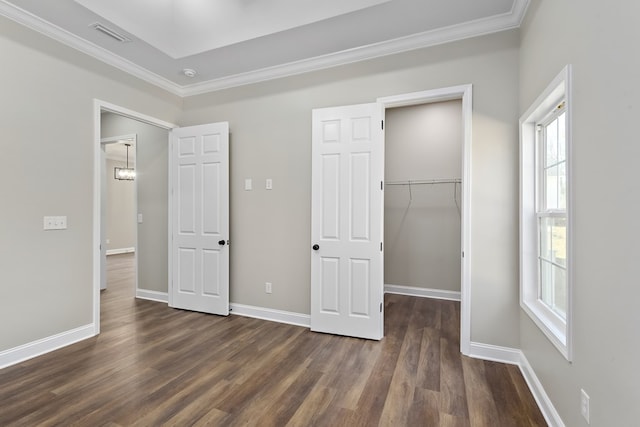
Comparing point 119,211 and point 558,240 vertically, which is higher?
point 119,211

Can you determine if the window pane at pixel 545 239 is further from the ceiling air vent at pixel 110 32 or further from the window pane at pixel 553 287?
the ceiling air vent at pixel 110 32

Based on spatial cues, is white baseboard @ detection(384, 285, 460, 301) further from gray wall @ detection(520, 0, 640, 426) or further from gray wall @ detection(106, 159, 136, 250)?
gray wall @ detection(106, 159, 136, 250)

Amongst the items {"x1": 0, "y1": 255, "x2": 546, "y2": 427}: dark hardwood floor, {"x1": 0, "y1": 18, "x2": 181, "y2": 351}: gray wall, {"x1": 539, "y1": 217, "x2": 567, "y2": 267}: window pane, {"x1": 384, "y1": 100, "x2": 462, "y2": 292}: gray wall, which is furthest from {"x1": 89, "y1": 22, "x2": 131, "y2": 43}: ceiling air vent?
{"x1": 539, "y1": 217, "x2": 567, "y2": 267}: window pane

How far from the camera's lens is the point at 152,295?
4371 millimetres

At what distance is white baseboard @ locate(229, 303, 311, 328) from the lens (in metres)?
3.42

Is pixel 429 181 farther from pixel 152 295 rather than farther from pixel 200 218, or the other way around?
pixel 152 295

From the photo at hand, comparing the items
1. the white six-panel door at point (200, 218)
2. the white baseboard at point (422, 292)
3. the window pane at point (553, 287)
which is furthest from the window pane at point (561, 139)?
the white six-panel door at point (200, 218)

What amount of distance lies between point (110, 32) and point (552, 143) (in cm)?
382

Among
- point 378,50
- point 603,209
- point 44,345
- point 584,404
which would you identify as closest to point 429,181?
point 378,50

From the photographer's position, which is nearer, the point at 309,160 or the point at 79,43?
the point at 79,43

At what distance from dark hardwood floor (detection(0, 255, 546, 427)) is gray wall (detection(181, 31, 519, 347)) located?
51cm

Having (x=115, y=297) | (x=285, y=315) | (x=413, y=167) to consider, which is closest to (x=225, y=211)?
(x=285, y=315)

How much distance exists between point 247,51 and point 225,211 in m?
1.79

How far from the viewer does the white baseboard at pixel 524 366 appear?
1812 mm
